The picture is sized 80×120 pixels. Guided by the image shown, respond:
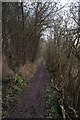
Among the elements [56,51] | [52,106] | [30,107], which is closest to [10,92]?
[30,107]

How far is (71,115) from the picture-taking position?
5.47 meters

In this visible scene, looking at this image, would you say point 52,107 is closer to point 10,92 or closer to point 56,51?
point 10,92

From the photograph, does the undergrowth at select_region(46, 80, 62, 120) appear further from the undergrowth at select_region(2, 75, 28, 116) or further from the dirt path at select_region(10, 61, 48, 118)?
the undergrowth at select_region(2, 75, 28, 116)

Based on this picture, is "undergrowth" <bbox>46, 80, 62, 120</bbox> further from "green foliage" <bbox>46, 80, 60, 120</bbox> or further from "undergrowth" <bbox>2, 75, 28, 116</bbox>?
"undergrowth" <bbox>2, 75, 28, 116</bbox>

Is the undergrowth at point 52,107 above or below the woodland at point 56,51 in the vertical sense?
below

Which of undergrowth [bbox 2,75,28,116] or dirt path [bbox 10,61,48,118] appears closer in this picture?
dirt path [bbox 10,61,48,118]

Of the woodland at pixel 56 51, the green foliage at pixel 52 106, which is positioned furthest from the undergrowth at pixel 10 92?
the green foliage at pixel 52 106

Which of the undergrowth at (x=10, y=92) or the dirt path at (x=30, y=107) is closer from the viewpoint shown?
the dirt path at (x=30, y=107)

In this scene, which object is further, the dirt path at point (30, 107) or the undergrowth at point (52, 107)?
the undergrowth at point (52, 107)

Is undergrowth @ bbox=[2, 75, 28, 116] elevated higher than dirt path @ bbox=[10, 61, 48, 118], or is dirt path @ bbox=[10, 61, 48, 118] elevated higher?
undergrowth @ bbox=[2, 75, 28, 116]

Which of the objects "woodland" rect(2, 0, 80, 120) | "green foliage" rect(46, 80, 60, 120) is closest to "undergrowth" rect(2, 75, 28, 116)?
"woodland" rect(2, 0, 80, 120)

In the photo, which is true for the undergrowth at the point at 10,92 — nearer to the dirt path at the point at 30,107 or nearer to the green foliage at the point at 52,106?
the dirt path at the point at 30,107

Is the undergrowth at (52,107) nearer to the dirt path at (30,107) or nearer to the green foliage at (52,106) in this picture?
the green foliage at (52,106)

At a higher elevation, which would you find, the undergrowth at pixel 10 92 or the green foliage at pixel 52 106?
the undergrowth at pixel 10 92
